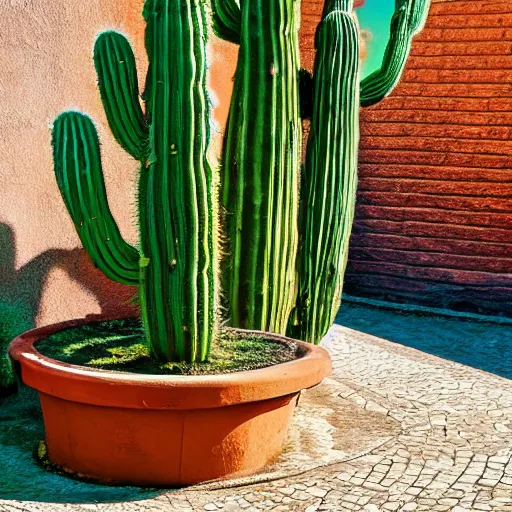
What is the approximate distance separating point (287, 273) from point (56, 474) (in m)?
1.42

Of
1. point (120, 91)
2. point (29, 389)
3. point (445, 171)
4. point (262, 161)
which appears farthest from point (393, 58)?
point (445, 171)

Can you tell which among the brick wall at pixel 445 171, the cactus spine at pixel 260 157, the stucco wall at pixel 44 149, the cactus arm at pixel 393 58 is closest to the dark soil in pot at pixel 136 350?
the cactus spine at pixel 260 157

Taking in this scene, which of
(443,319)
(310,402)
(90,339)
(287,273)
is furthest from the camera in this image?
(443,319)

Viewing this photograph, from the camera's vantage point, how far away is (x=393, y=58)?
4.08 m

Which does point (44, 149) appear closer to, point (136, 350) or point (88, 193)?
point (88, 193)

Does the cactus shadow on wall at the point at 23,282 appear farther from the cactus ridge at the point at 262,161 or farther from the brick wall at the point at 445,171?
the brick wall at the point at 445,171

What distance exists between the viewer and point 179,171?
272 cm

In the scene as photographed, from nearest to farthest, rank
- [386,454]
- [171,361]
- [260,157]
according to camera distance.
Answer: [171,361], [386,454], [260,157]

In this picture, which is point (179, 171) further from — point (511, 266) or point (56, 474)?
point (511, 266)

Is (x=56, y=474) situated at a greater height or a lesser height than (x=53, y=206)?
lesser

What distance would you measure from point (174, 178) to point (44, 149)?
1.33m

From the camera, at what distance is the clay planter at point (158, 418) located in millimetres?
2617

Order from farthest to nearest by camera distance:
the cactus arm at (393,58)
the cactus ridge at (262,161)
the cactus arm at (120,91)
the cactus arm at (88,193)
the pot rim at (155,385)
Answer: the cactus arm at (393,58) < the cactus ridge at (262,161) < the cactus arm at (88,193) < the cactus arm at (120,91) < the pot rim at (155,385)

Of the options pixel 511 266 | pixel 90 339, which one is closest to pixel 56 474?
pixel 90 339
